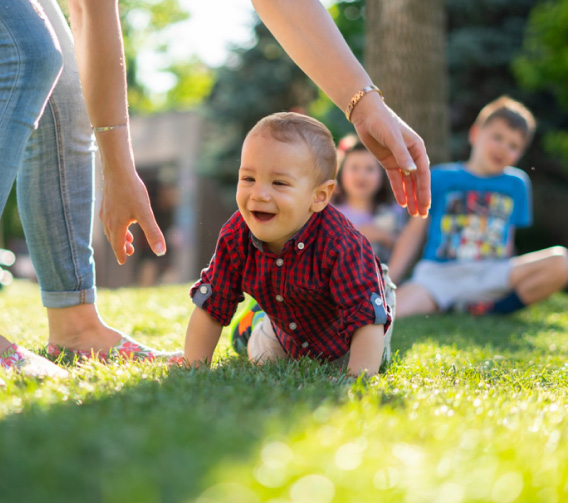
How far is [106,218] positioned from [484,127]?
4079mm

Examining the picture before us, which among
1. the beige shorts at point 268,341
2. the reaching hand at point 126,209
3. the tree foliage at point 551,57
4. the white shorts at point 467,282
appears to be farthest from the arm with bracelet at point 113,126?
the tree foliage at point 551,57

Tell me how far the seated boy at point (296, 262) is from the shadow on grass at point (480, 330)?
56cm

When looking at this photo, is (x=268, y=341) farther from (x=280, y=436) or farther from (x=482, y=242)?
(x=482, y=242)

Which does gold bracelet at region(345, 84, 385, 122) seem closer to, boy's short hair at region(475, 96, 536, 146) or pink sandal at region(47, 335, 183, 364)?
pink sandal at region(47, 335, 183, 364)

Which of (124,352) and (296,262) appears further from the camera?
(124,352)

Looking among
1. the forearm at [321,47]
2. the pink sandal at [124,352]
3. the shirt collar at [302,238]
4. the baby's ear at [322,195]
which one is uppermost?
the forearm at [321,47]

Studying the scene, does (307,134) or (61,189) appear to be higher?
(307,134)

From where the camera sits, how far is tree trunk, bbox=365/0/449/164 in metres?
7.74

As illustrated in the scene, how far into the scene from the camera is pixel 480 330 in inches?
172

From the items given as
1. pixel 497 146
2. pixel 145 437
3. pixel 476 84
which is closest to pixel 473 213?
pixel 497 146

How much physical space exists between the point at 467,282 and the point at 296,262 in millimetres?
3389

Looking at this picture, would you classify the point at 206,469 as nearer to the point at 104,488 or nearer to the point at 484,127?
the point at 104,488

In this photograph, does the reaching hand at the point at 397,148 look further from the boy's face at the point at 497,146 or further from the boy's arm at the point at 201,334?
the boy's face at the point at 497,146

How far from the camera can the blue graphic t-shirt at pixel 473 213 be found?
570 cm
